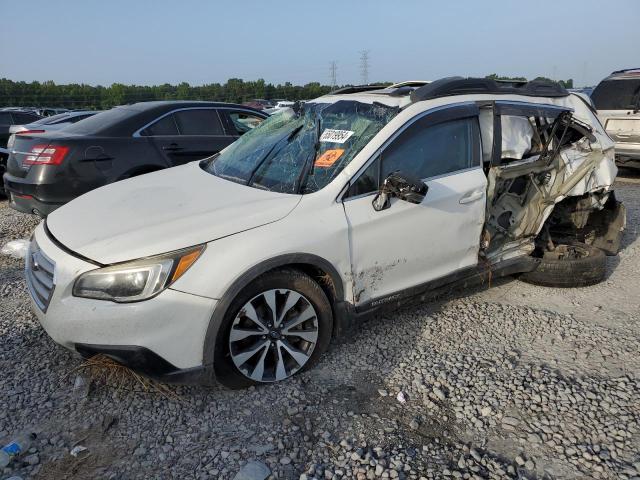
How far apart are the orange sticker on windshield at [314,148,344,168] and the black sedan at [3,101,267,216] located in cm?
327

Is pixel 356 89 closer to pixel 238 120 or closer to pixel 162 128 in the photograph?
pixel 162 128

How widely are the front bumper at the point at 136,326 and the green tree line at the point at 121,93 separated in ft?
101

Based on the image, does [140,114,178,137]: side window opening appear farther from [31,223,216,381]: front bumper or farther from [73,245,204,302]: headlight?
[73,245,204,302]: headlight

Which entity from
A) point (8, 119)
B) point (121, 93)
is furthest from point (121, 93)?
point (8, 119)

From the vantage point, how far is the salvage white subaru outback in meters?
2.67

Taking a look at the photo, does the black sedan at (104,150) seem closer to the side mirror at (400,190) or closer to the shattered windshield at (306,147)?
the shattered windshield at (306,147)

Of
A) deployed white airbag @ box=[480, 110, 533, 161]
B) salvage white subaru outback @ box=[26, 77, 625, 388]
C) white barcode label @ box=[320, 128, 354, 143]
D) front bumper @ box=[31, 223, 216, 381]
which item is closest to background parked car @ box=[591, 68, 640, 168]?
salvage white subaru outback @ box=[26, 77, 625, 388]

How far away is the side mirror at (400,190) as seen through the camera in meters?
3.16

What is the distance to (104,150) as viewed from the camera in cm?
573

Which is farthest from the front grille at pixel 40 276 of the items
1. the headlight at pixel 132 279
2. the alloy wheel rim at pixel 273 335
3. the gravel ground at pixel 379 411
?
the alloy wheel rim at pixel 273 335

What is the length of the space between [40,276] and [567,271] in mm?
4050

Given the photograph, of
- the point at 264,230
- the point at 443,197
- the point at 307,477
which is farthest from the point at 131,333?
the point at 443,197

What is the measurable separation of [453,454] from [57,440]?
2.03 meters

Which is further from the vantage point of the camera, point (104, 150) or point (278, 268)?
point (104, 150)
